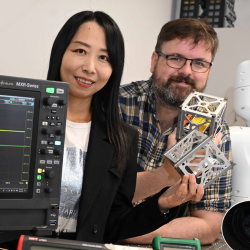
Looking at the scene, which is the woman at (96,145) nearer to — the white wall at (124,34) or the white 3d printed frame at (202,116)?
the white 3d printed frame at (202,116)

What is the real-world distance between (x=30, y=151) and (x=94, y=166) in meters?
0.27

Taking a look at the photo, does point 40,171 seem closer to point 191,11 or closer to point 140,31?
point 140,31

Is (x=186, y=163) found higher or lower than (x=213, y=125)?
lower

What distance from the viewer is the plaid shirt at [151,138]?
151cm

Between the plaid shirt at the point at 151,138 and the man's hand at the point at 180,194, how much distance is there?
0.49 metres

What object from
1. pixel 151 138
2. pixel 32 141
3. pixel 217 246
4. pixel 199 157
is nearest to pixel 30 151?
pixel 32 141

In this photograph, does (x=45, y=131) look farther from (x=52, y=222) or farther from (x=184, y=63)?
(x=184, y=63)

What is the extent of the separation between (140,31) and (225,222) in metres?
1.94

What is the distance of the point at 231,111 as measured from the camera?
2.51 m

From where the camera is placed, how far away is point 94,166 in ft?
3.09

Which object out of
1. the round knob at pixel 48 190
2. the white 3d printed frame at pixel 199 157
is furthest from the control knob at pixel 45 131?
the white 3d printed frame at pixel 199 157

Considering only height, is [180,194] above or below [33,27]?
below

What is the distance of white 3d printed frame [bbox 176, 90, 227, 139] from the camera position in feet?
3.74

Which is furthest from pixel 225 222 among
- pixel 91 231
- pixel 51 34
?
pixel 51 34
